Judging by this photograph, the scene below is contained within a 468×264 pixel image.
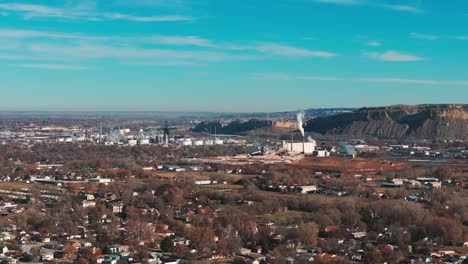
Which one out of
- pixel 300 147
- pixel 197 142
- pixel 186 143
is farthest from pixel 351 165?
pixel 197 142

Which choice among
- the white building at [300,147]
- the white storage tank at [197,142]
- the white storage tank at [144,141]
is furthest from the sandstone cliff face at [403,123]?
the white storage tank at [144,141]

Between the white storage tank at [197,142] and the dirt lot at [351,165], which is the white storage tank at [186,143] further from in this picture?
the dirt lot at [351,165]

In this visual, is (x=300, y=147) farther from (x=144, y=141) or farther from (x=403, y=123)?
(x=403, y=123)

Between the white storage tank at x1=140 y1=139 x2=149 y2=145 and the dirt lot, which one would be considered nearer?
the dirt lot

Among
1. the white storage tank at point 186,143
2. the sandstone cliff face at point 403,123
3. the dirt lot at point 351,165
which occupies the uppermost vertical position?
the sandstone cliff face at point 403,123

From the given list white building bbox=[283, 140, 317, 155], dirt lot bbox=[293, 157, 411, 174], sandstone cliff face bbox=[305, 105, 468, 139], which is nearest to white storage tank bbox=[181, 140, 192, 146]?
white building bbox=[283, 140, 317, 155]

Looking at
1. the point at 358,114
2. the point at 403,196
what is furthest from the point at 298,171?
the point at 358,114

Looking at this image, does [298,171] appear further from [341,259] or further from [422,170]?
[341,259]

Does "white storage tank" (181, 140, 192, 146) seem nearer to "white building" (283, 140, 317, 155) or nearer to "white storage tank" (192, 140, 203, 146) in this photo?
"white storage tank" (192, 140, 203, 146)
